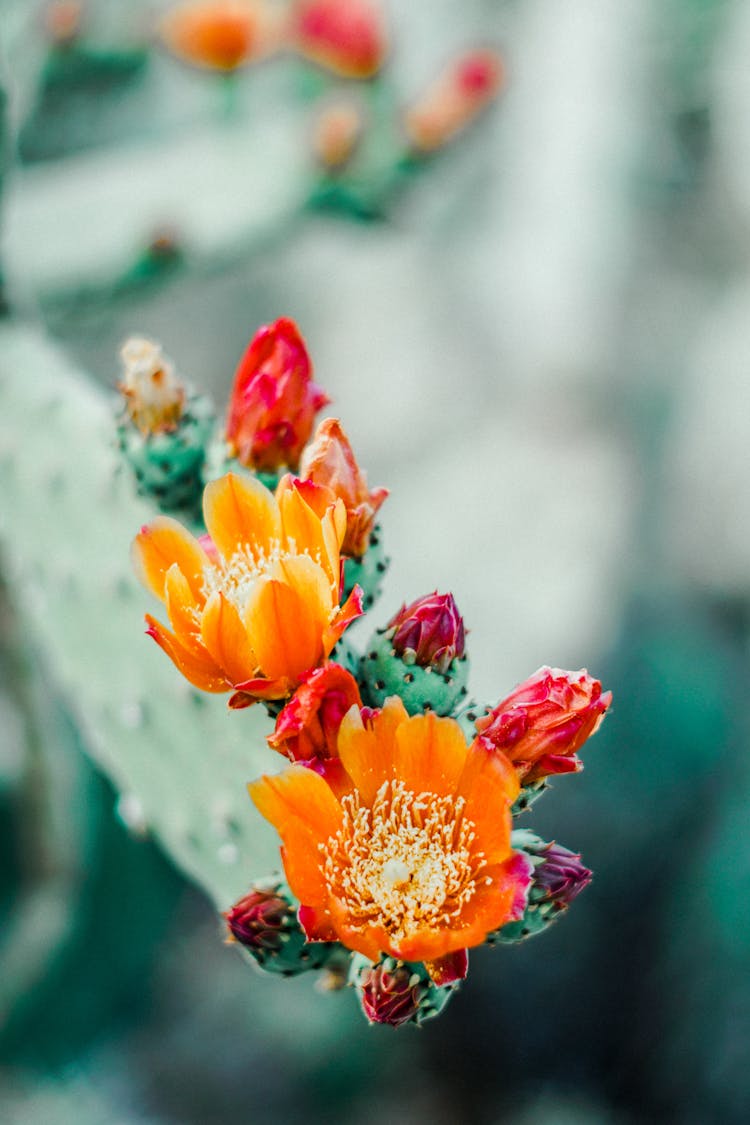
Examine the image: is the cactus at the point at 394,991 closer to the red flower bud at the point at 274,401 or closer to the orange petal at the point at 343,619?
the orange petal at the point at 343,619

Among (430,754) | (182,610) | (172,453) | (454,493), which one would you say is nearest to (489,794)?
(430,754)

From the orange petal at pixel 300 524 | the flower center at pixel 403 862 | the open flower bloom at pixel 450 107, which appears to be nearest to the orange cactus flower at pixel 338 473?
the orange petal at pixel 300 524

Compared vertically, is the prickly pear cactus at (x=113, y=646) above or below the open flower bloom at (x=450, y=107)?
below

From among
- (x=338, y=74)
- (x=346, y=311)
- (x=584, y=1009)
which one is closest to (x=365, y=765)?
(x=584, y=1009)

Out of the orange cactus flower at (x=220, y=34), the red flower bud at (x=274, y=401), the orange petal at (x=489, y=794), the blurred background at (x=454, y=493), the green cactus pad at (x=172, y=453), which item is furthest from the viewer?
the orange cactus flower at (x=220, y=34)

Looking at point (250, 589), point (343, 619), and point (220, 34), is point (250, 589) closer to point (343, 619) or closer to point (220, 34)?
point (343, 619)

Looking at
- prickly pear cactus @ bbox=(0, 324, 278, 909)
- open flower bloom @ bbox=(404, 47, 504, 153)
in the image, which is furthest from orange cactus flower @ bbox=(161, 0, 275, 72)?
prickly pear cactus @ bbox=(0, 324, 278, 909)

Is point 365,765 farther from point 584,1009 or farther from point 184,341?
point 184,341
